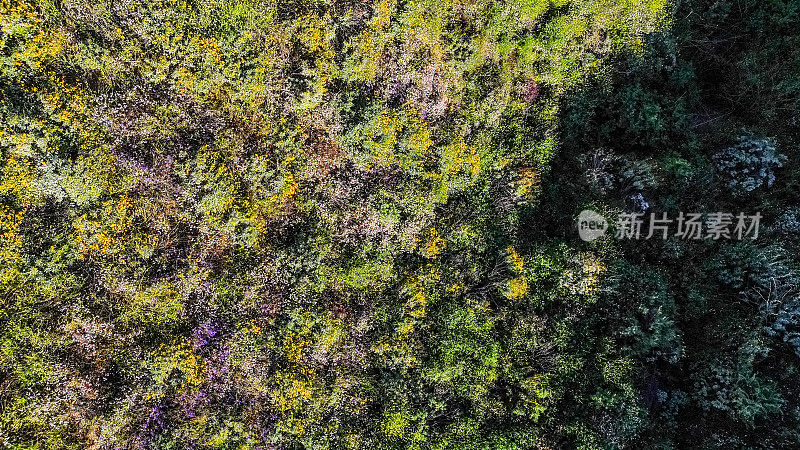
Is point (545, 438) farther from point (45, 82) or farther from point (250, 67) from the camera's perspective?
point (45, 82)

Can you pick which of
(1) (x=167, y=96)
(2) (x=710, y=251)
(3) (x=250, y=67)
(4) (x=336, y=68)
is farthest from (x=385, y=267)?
(2) (x=710, y=251)

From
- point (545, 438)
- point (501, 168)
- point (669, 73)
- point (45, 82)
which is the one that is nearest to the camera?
point (45, 82)

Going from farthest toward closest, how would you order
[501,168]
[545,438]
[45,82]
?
[501,168] → [545,438] → [45,82]

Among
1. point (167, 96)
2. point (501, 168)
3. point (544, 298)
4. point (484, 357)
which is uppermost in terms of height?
point (167, 96)

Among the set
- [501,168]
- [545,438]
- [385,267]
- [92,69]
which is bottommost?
[545,438]

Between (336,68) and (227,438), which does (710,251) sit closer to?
(336,68)

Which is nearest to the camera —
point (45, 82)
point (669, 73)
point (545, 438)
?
point (45, 82)

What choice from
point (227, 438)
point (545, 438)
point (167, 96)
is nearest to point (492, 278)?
point (545, 438)

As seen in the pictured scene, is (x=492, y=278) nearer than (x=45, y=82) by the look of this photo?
No

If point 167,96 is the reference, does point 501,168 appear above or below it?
below
